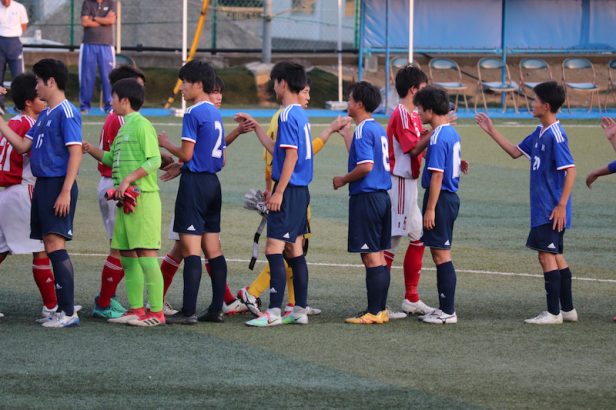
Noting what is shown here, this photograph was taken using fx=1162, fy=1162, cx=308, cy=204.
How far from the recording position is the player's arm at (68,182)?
7.50 metres

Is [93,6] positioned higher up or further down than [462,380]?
higher up

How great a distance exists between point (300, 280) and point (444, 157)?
1284 millimetres

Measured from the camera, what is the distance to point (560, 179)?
798 cm

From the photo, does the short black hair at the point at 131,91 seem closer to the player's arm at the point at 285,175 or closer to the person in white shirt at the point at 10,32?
the player's arm at the point at 285,175

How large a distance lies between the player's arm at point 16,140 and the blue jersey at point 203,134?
3.43 ft

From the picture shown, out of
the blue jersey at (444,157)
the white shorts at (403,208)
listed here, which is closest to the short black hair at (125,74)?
the white shorts at (403,208)

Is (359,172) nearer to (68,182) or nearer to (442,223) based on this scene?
(442,223)

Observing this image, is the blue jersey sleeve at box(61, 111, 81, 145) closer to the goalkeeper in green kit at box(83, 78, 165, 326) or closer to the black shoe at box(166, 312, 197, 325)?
the goalkeeper in green kit at box(83, 78, 165, 326)

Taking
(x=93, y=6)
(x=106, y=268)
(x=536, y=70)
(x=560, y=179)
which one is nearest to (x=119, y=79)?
(x=106, y=268)

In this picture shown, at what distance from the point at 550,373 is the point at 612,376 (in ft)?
1.12

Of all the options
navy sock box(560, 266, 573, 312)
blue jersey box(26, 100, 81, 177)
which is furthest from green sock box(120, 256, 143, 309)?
navy sock box(560, 266, 573, 312)

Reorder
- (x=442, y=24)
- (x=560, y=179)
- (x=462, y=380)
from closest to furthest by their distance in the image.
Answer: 1. (x=462, y=380)
2. (x=560, y=179)
3. (x=442, y=24)

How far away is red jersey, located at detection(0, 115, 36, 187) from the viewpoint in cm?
805

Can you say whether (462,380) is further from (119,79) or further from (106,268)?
(119,79)
